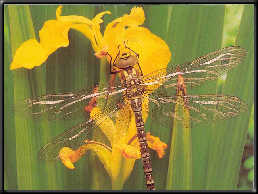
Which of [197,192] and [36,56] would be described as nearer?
[36,56]

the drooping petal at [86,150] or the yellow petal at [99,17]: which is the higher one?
the yellow petal at [99,17]

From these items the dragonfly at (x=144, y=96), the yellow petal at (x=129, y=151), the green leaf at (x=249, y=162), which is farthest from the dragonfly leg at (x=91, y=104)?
the green leaf at (x=249, y=162)

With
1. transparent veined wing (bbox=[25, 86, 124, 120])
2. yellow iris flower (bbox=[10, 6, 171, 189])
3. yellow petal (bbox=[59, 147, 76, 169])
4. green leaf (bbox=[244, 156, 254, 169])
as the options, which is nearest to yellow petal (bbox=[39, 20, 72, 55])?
yellow iris flower (bbox=[10, 6, 171, 189])

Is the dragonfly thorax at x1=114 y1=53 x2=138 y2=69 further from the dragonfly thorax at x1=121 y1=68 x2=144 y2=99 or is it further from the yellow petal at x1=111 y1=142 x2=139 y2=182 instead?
the yellow petal at x1=111 y1=142 x2=139 y2=182

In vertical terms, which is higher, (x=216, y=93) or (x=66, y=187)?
(x=216, y=93)

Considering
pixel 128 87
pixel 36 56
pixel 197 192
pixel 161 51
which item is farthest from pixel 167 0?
pixel 197 192

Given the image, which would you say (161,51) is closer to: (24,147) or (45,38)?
(45,38)

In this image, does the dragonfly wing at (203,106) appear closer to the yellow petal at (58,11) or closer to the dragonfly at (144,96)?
the dragonfly at (144,96)
